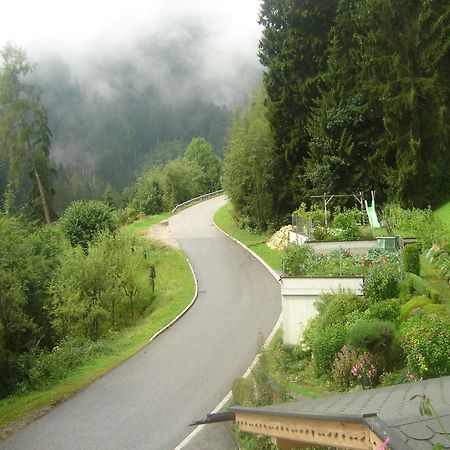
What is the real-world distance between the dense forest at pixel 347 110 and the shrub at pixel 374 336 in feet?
62.9

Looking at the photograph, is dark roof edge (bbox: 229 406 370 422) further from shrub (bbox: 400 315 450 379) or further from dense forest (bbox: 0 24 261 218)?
dense forest (bbox: 0 24 261 218)

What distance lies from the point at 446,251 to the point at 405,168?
1100 centimetres

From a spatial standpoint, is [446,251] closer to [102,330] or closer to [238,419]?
[102,330]

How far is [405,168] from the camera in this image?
97.1 feet

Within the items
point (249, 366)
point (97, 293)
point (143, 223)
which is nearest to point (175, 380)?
point (249, 366)

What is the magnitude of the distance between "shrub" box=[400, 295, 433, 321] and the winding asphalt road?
3.60m

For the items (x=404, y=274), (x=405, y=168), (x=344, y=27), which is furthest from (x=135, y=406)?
(x=344, y=27)

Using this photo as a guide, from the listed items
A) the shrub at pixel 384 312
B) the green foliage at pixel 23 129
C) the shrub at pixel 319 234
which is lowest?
the shrub at pixel 384 312

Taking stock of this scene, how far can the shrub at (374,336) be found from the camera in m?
11.8

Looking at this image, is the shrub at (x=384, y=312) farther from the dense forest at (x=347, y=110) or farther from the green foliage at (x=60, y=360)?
the dense forest at (x=347, y=110)

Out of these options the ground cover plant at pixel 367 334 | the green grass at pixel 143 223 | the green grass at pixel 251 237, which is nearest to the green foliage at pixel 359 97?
the green grass at pixel 251 237

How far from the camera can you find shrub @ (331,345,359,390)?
40.3 feet

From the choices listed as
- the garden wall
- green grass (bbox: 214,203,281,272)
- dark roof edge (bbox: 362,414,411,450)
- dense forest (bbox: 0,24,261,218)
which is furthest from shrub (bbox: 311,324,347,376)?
dense forest (bbox: 0,24,261,218)

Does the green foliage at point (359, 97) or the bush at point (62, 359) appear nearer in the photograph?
the bush at point (62, 359)
